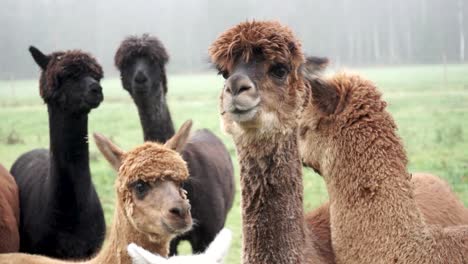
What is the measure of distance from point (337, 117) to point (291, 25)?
50.2 m

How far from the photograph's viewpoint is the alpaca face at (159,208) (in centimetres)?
446

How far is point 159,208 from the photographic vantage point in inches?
177

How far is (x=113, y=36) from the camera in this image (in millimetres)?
56031

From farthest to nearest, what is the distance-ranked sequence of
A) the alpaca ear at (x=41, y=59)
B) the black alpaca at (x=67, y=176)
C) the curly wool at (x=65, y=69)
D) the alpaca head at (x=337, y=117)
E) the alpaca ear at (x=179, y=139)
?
1. the alpaca ear at (x=41, y=59)
2. the curly wool at (x=65, y=69)
3. the black alpaca at (x=67, y=176)
4. the alpaca ear at (x=179, y=139)
5. the alpaca head at (x=337, y=117)

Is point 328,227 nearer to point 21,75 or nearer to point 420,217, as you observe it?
point 420,217

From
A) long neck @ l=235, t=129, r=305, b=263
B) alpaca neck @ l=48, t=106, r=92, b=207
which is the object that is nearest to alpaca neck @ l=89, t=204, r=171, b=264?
long neck @ l=235, t=129, r=305, b=263

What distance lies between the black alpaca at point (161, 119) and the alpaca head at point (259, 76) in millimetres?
3218

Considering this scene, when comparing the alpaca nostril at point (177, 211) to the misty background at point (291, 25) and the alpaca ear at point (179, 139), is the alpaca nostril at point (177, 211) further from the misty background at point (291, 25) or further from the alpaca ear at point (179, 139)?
the misty background at point (291, 25)

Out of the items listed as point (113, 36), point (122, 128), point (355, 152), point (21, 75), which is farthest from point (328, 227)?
point (113, 36)

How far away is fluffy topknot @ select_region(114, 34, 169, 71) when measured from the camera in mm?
7359

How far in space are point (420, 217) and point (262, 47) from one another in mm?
1309

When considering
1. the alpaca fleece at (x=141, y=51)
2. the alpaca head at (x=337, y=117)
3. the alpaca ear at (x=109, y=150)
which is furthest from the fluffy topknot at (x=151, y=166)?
the alpaca fleece at (x=141, y=51)

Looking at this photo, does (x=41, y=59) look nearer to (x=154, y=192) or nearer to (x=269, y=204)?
(x=154, y=192)

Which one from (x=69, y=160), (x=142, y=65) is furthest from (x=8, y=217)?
(x=142, y=65)
